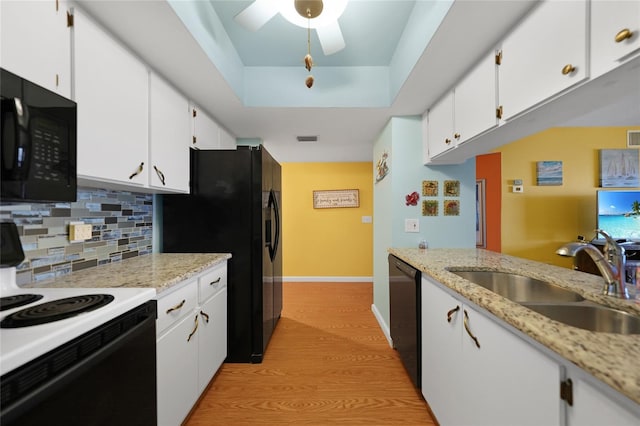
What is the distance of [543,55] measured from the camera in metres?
1.04

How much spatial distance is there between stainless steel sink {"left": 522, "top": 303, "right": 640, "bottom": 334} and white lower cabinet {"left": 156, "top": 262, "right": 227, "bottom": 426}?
64.1 inches

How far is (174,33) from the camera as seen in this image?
1.27m

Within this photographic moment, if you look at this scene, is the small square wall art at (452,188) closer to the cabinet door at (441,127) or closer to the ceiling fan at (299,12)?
the cabinet door at (441,127)

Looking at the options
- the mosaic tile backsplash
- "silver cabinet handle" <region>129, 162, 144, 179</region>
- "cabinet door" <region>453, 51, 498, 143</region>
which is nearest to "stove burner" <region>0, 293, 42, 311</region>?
the mosaic tile backsplash

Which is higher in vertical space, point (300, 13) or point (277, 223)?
point (300, 13)

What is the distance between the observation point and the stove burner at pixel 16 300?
2.69 ft

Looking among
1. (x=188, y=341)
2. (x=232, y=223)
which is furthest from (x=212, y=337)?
(x=232, y=223)

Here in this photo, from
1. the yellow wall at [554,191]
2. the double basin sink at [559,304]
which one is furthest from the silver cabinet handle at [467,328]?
the yellow wall at [554,191]

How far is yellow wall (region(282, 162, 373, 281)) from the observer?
14.6 ft

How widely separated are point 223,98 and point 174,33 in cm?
74

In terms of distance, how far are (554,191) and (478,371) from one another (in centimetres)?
383

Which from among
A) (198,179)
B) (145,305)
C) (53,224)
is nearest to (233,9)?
(198,179)

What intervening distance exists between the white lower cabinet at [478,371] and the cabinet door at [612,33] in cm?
93

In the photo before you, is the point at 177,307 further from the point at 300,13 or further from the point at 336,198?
the point at 336,198
